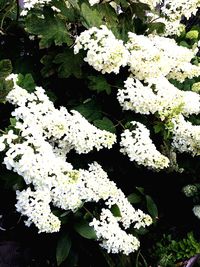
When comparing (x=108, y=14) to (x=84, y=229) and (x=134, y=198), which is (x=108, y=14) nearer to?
(x=134, y=198)

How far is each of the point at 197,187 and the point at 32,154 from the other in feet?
4.93

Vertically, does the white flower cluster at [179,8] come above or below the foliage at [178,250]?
above

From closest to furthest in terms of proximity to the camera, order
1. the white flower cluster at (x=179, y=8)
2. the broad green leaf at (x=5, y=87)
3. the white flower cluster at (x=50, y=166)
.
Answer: the white flower cluster at (x=50, y=166)
the broad green leaf at (x=5, y=87)
the white flower cluster at (x=179, y=8)

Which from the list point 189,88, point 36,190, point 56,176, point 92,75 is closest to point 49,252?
point 36,190

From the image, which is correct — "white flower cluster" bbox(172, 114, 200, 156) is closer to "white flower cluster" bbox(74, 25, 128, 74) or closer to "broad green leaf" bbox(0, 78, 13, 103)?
"white flower cluster" bbox(74, 25, 128, 74)

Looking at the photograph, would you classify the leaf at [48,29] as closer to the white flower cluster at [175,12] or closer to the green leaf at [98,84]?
the green leaf at [98,84]

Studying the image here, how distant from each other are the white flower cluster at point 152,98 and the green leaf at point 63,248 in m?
0.70

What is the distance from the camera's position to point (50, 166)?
6.49 ft

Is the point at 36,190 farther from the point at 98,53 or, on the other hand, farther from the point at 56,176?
the point at 98,53

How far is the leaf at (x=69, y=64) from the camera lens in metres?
2.56

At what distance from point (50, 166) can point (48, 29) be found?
0.88 metres

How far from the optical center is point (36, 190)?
2.22m

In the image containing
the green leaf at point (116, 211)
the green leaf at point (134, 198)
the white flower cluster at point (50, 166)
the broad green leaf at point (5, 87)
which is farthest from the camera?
the green leaf at point (134, 198)

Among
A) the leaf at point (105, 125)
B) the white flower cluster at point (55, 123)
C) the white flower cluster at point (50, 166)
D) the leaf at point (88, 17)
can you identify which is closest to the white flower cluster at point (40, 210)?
the white flower cluster at point (50, 166)
